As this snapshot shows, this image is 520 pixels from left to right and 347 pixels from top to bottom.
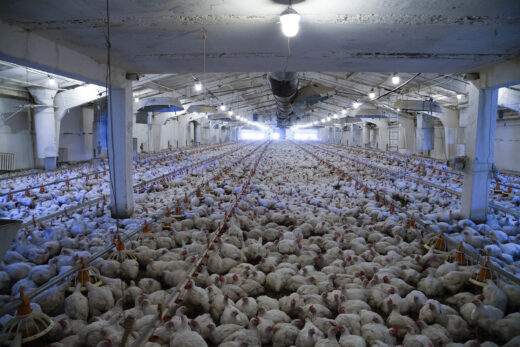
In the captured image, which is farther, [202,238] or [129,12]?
[202,238]

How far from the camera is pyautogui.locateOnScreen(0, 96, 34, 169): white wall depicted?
12.0 m

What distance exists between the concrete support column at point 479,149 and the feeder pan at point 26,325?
22.9ft

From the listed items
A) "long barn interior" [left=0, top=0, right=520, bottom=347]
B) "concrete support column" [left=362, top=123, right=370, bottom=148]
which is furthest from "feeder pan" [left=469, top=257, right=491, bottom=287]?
"concrete support column" [left=362, top=123, right=370, bottom=148]

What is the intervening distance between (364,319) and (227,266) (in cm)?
184

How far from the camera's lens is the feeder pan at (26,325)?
8.36 ft

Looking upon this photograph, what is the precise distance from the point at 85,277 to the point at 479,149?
691 centimetres

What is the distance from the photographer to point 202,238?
4.91 m

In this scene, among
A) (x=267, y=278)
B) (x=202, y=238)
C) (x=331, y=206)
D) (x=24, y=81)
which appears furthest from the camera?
(x=24, y=81)

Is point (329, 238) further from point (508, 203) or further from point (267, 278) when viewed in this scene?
point (508, 203)

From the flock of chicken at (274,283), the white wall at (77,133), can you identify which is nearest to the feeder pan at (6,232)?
the flock of chicken at (274,283)

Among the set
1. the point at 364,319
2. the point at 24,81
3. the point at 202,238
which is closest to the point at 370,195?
the point at 202,238

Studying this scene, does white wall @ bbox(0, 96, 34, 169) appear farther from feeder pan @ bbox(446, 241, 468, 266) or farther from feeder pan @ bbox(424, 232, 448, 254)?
feeder pan @ bbox(446, 241, 468, 266)

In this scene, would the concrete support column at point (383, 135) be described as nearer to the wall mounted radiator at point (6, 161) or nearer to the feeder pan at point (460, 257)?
the feeder pan at point (460, 257)

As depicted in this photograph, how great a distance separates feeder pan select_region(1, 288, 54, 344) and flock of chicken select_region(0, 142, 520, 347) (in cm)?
9
